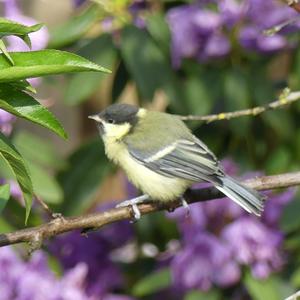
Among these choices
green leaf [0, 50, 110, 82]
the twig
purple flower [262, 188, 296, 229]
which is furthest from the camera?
purple flower [262, 188, 296, 229]

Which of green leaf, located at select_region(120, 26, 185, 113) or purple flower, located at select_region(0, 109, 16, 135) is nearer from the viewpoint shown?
purple flower, located at select_region(0, 109, 16, 135)

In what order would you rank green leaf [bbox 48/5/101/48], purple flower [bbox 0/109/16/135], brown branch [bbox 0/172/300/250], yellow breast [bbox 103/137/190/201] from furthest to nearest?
1. green leaf [bbox 48/5/101/48]
2. purple flower [bbox 0/109/16/135]
3. yellow breast [bbox 103/137/190/201]
4. brown branch [bbox 0/172/300/250]

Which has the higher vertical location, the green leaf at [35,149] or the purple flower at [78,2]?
the purple flower at [78,2]

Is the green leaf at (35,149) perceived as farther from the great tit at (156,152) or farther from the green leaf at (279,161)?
the green leaf at (279,161)

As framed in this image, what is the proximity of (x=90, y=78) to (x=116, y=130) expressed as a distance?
0.43 metres

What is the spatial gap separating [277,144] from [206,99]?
1.37 ft

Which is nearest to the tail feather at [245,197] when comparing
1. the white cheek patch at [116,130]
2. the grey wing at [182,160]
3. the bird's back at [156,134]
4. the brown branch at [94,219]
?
A: the brown branch at [94,219]

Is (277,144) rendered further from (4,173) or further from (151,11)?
(4,173)

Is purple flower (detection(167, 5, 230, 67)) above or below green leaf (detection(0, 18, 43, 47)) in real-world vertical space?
below

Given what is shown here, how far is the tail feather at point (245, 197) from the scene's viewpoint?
1917 millimetres

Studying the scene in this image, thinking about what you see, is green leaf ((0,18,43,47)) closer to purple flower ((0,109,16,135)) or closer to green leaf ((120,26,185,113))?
purple flower ((0,109,16,135))

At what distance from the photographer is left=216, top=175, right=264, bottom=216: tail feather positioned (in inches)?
75.5

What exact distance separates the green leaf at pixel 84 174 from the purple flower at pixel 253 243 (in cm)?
50

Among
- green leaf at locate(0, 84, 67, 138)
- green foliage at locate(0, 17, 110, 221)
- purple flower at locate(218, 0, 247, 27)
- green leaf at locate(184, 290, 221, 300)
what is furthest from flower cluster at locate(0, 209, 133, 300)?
green leaf at locate(0, 84, 67, 138)
